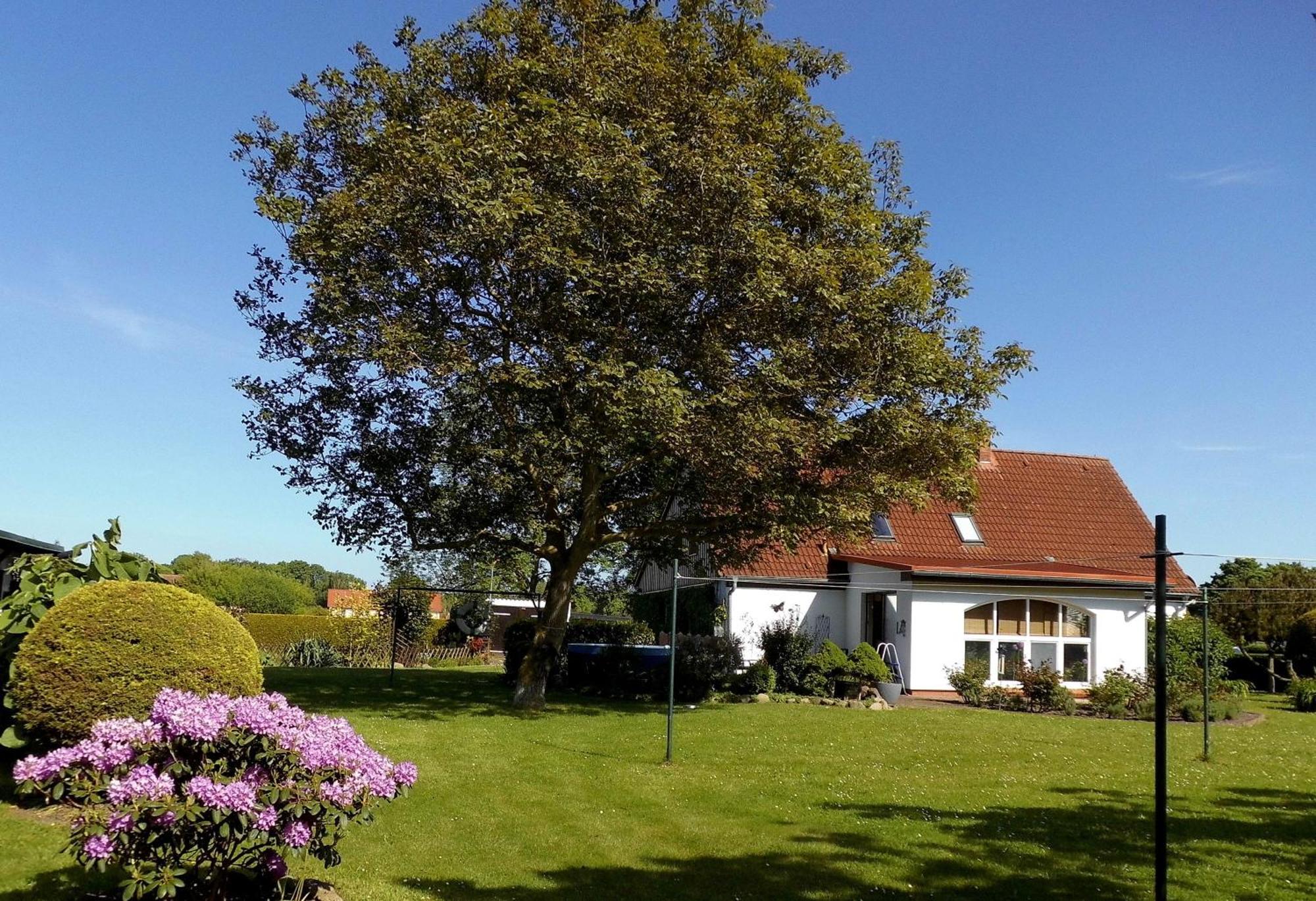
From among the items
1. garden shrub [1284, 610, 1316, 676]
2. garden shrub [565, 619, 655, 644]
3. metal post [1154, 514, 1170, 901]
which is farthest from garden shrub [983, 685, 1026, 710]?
metal post [1154, 514, 1170, 901]

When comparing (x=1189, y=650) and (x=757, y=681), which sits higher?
(x=1189, y=650)

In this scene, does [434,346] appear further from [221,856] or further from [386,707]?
[221,856]

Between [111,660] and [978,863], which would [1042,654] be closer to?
[978,863]

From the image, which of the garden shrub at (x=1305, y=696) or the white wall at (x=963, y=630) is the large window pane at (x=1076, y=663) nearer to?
the white wall at (x=963, y=630)

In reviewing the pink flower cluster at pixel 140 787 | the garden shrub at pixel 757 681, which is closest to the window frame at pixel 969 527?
the garden shrub at pixel 757 681

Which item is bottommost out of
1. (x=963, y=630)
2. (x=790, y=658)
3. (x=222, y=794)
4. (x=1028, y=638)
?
(x=790, y=658)

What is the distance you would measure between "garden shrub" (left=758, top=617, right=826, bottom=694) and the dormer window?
271 inches

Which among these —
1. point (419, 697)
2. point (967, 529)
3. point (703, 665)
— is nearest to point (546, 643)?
point (419, 697)

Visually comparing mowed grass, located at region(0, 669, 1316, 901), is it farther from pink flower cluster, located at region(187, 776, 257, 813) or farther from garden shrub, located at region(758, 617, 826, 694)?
garden shrub, located at region(758, 617, 826, 694)

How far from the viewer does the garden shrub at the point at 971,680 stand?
2386 cm

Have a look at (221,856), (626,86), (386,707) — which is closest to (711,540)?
(386,707)

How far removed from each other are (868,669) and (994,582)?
480 cm

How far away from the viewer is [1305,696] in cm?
2516

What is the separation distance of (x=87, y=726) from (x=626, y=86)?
1412cm
